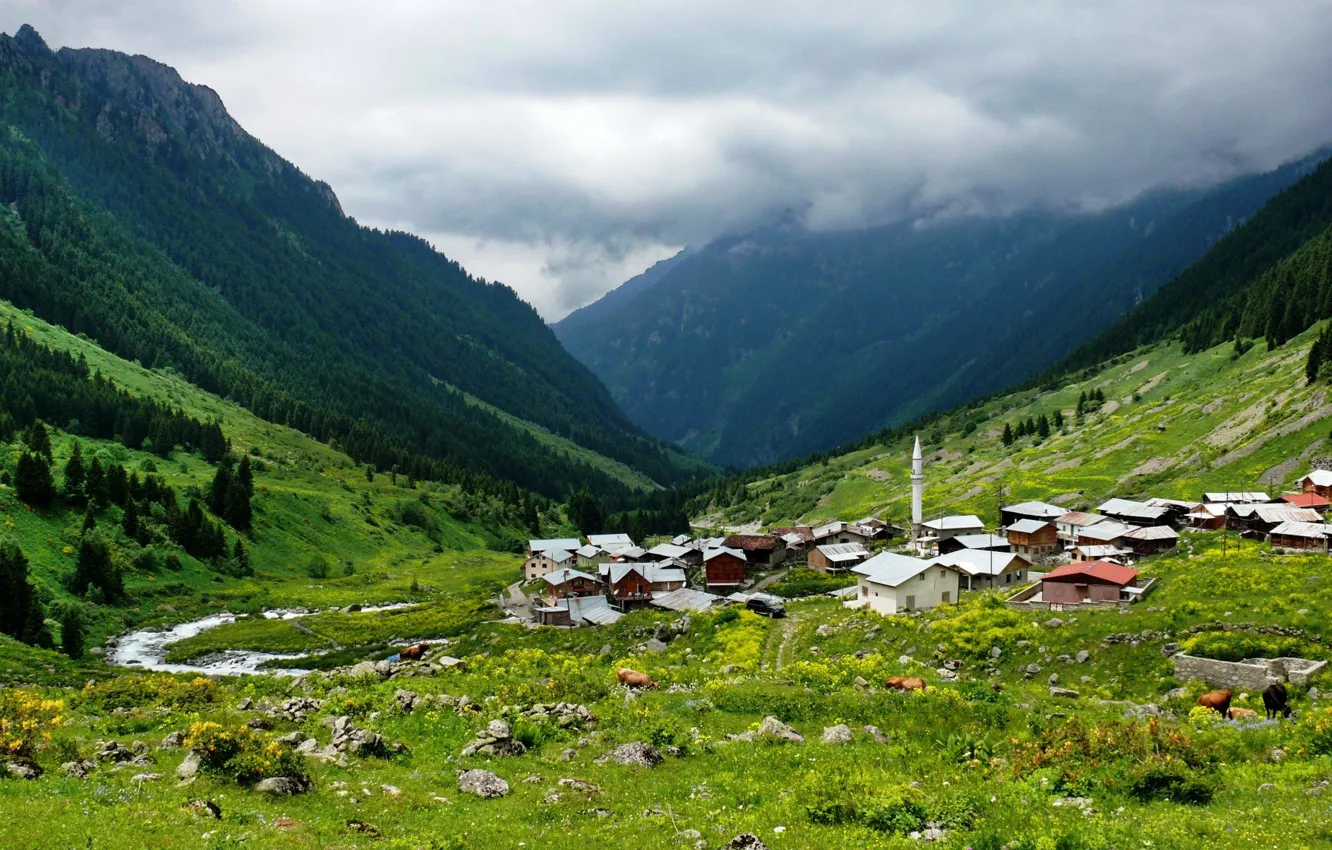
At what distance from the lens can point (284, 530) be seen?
128625 mm

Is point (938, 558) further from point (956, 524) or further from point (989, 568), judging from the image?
point (956, 524)

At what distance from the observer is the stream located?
70.5 meters

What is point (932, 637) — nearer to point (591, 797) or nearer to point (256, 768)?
point (591, 797)

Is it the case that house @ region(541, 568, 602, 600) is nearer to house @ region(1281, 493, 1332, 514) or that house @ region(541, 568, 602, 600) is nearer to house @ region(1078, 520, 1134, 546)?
house @ region(1078, 520, 1134, 546)

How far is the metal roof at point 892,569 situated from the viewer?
6981 cm

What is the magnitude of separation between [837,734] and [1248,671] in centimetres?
2441

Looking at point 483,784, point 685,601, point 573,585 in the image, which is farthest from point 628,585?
point 483,784

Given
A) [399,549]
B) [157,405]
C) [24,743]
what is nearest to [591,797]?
[24,743]

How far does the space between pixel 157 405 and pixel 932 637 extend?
537 ft

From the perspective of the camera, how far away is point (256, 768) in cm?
2067

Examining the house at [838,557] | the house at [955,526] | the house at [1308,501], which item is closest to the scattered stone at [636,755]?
the house at [838,557]

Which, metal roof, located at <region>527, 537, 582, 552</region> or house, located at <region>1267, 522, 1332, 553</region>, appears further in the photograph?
metal roof, located at <region>527, 537, 582, 552</region>

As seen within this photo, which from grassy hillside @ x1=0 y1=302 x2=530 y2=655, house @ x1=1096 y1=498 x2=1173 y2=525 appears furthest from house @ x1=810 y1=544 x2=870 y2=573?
grassy hillside @ x1=0 y1=302 x2=530 y2=655

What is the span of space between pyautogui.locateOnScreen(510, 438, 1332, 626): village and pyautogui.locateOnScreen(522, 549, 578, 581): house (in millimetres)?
205
